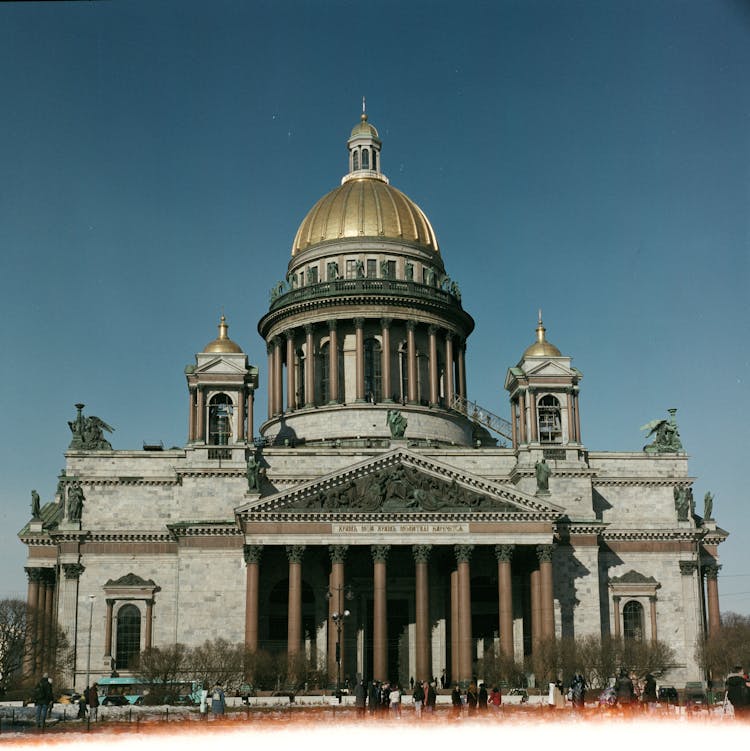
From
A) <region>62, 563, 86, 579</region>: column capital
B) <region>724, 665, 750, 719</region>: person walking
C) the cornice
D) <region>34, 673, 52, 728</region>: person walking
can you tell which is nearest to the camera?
<region>724, 665, 750, 719</region>: person walking

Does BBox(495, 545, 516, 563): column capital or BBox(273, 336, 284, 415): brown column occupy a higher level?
BBox(273, 336, 284, 415): brown column

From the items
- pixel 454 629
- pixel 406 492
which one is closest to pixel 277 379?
pixel 406 492

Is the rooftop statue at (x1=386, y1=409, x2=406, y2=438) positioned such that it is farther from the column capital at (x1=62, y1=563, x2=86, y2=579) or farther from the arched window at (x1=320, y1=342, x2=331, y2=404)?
the column capital at (x1=62, y1=563, x2=86, y2=579)

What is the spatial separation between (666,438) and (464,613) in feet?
72.0

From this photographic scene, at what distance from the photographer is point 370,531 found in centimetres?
7206

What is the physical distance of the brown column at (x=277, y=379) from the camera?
303 feet

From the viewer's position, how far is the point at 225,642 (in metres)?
70.1

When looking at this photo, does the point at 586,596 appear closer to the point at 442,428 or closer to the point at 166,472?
the point at 442,428

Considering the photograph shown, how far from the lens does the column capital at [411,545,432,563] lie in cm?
7181

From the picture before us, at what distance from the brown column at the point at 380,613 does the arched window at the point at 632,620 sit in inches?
646

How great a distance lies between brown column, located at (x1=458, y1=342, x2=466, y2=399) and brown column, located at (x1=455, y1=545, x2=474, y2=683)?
2333cm

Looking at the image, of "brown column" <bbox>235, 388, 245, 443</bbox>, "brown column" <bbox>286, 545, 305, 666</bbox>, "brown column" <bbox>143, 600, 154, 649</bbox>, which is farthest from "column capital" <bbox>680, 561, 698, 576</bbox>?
"brown column" <bbox>143, 600, 154, 649</bbox>

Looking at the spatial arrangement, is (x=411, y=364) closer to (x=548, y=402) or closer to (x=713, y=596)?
(x=548, y=402)

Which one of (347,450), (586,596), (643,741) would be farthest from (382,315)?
(643,741)
